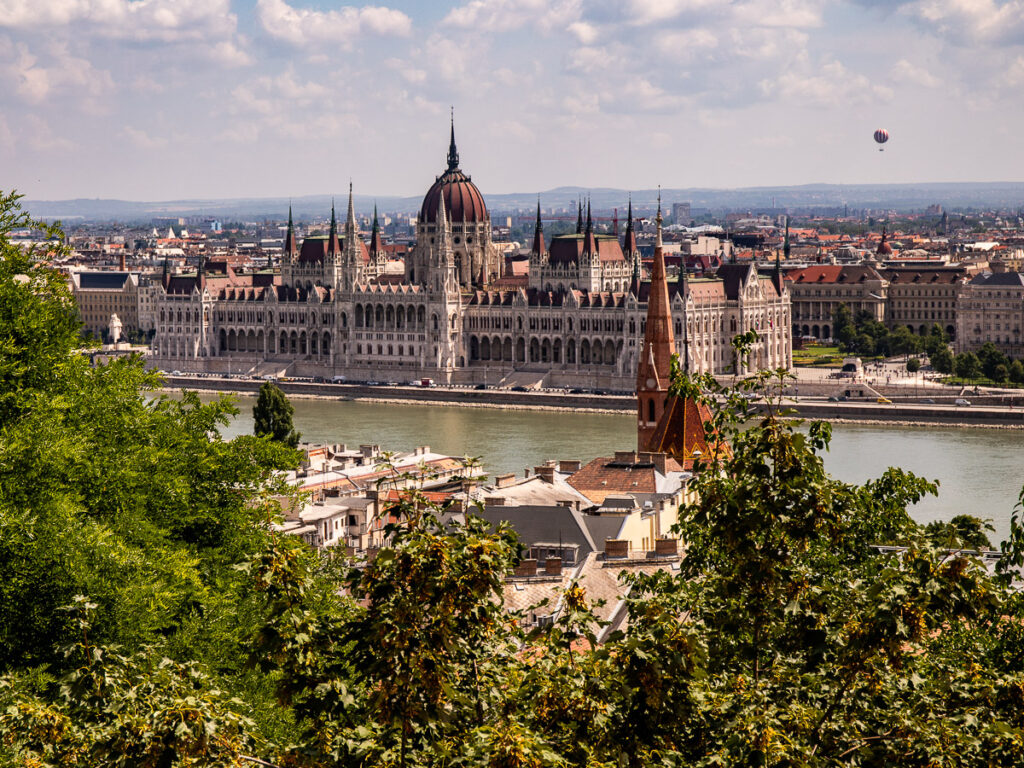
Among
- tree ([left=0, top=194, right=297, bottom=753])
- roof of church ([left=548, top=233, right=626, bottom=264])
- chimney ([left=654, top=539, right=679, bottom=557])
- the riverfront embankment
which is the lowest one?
the riverfront embankment

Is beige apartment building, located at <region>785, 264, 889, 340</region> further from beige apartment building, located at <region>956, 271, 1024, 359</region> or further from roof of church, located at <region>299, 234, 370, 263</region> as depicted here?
roof of church, located at <region>299, 234, 370, 263</region>

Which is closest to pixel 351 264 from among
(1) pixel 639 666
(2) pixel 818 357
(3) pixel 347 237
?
(3) pixel 347 237

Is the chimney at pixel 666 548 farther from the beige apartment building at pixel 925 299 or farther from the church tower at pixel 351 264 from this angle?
the beige apartment building at pixel 925 299

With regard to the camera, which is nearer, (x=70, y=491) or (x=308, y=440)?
(x=70, y=491)

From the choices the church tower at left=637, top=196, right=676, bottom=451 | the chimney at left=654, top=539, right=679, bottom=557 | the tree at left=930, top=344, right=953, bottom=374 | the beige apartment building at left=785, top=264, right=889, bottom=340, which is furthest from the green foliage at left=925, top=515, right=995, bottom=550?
the beige apartment building at left=785, top=264, right=889, bottom=340

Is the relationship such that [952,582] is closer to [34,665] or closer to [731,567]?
[731,567]

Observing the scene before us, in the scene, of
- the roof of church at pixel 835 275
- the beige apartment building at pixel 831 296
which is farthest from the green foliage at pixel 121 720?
the roof of church at pixel 835 275

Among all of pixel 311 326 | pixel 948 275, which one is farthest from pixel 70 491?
pixel 948 275
